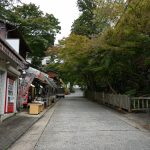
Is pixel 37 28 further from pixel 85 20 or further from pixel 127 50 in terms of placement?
pixel 127 50

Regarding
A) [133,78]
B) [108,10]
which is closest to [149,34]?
[108,10]

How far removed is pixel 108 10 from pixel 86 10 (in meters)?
34.6

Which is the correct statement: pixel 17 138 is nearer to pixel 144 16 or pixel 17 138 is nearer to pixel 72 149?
pixel 72 149

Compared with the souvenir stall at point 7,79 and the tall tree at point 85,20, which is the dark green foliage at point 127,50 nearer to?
the souvenir stall at point 7,79

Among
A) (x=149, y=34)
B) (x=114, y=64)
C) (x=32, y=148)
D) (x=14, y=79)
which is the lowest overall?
(x=32, y=148)

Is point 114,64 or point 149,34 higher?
point 149,34

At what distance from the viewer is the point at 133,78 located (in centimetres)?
2672

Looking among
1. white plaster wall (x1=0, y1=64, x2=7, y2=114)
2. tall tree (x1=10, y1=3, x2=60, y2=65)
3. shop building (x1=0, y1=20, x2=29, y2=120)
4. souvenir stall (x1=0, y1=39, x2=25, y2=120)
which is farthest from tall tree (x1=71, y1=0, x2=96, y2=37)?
white plaster wall (x1=0, y1=64, x2=7, y2=114)

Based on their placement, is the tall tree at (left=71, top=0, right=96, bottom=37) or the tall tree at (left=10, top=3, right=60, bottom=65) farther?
the tall tree at (left=71, top=0, right=96, bottom=37)

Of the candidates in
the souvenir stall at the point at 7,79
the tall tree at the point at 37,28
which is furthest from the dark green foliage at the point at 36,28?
the souvenir stall at the point at 7,79

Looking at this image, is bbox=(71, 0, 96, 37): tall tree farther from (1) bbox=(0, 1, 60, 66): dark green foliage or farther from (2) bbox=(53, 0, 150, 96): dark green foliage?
(2) bbox=(53, 0, 150, 96): dark green foliage

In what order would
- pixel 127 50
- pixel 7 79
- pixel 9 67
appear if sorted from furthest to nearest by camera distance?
pixel 127 50 → pixel 7 79 → pixel 9 67

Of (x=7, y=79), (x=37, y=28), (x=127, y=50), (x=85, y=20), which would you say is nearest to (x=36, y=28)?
(x=37, y=28)

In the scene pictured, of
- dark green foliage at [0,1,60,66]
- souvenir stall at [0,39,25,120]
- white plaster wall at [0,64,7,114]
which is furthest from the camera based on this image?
dark green foliage at [0,1,60,66]
